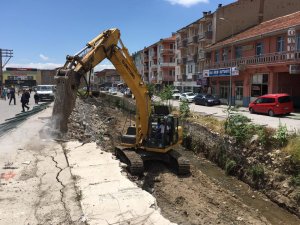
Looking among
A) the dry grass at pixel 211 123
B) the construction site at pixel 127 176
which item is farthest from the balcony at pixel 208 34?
the construction site at pixel 127 176

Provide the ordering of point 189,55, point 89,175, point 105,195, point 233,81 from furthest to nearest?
1. point 189,55
2. point 233,81
3. point 89,175
4. point 105,195

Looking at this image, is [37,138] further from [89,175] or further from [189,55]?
[189,55]

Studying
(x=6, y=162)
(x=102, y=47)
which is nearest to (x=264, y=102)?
(x=102, y=47)

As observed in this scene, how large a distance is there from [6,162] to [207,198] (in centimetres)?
639

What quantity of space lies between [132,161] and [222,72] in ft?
112

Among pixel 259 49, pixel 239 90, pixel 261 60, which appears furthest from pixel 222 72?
pixel 261 60

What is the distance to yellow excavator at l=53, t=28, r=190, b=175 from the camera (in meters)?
11.8

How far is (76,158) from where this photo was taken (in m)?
12.2

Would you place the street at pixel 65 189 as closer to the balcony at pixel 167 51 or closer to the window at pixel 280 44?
the window at pixel 280 44

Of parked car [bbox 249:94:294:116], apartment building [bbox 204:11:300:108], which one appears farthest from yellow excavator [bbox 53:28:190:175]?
apartment building [bbox 204:11:300:108]

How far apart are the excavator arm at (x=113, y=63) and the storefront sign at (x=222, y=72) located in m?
28.7

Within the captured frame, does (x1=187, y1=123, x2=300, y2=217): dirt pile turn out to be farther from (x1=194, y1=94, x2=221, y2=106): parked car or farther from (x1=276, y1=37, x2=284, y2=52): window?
(x1=194, y1=94, x2=221, y2=106): parked car

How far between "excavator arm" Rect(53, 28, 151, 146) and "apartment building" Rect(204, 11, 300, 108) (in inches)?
823

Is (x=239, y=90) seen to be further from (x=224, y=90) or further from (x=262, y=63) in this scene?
(x=262, y=63)
